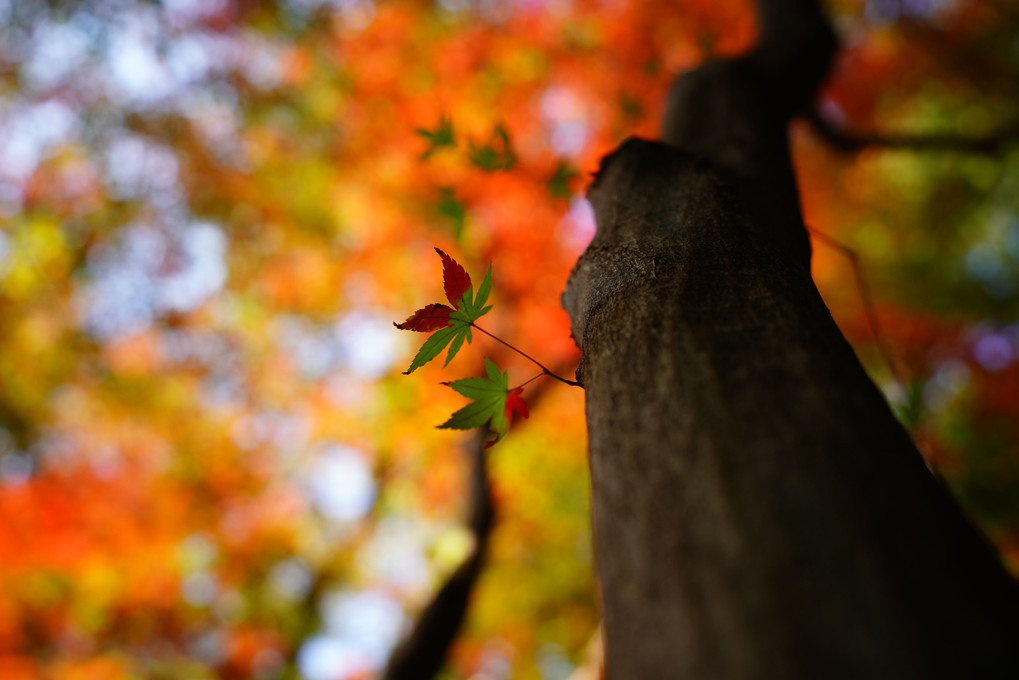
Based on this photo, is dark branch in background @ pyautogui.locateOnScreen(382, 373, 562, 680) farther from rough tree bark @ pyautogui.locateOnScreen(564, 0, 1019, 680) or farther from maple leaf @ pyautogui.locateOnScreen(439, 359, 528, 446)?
rough tree bark @ pyautogui.locateOnScreen(564, 0, 1019, 680)

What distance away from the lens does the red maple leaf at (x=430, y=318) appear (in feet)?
3.25

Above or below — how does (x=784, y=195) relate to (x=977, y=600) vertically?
above

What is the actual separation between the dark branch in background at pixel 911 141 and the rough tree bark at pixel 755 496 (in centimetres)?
326

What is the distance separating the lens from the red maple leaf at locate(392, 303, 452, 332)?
3.25 ft

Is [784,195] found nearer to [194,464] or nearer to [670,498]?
[670,498]

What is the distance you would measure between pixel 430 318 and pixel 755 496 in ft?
2.09

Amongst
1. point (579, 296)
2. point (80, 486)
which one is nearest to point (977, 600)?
point (579, 296)

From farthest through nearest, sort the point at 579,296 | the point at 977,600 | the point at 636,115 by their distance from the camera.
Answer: the point at 636,115, the point at 579,296, the point at 977,600

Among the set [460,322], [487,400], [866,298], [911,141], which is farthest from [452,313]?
[911,141]

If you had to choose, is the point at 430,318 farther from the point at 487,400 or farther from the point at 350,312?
the point at 350,312

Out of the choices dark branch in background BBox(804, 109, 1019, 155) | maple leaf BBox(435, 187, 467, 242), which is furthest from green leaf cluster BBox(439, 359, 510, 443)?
dark branch in background BBox(804, 109, 1019, 155)

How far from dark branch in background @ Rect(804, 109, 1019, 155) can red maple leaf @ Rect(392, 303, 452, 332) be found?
3.32 metres

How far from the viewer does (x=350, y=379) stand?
7188 mm

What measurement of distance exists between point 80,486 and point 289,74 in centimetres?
566
